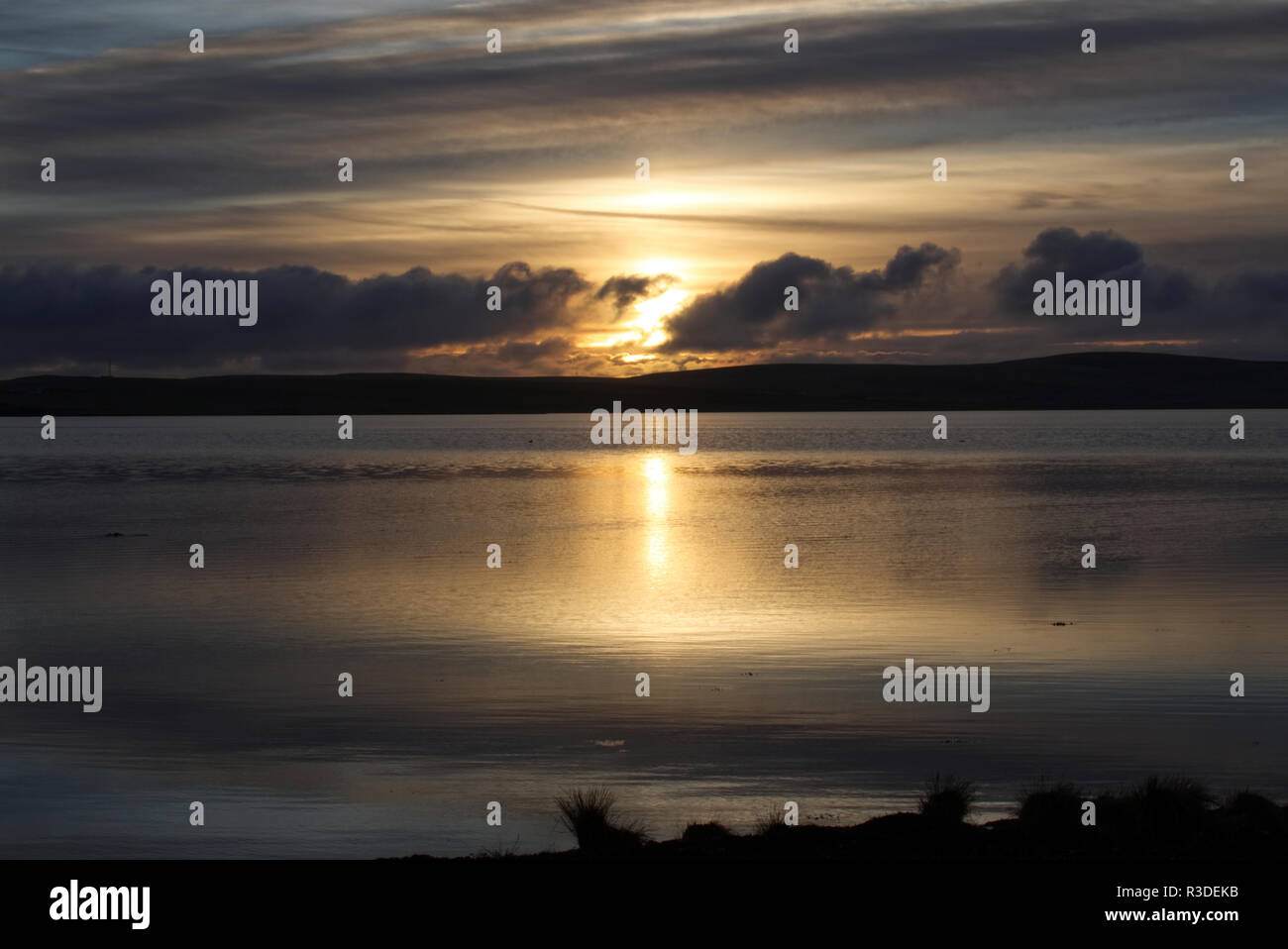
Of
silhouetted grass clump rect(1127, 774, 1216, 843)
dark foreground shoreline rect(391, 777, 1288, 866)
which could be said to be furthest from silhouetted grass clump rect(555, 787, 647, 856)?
silhouetted grass clump rect(1127, 774, 1216, 843)

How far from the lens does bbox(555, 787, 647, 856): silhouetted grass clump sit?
29.3 feet

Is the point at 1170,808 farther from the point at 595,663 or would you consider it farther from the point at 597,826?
the point at 595,663

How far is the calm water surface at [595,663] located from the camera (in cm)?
1060

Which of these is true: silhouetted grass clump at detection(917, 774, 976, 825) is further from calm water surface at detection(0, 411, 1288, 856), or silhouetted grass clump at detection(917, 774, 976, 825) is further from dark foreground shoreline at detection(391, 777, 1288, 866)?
calm water surface at detection(0, 411, 1288, 856)

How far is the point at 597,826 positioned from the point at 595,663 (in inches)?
257

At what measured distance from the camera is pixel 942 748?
1187 cm

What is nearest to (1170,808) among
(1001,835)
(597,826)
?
(1001,835)

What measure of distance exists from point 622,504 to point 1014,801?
33.1 m

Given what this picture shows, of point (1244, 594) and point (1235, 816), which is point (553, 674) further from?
point (1244, 594)

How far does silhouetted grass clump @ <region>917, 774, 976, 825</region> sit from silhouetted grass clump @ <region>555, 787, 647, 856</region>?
1.83 meters

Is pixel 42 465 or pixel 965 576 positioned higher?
pixel 42 465

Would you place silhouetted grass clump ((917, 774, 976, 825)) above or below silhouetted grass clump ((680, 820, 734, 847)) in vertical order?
above
